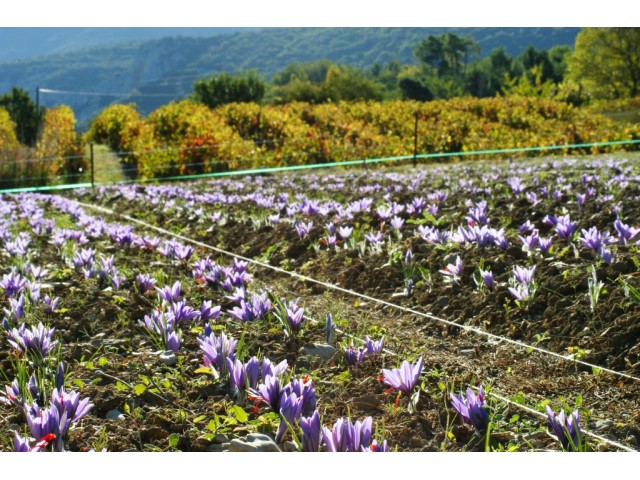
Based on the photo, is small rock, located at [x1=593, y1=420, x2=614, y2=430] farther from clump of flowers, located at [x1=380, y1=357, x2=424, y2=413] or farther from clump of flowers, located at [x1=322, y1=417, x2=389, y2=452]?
clump of flowers, located at [x1=322, y1=417, x2=389, y2=452]

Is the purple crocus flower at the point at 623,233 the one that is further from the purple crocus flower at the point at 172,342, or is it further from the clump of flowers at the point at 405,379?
the purple crocus flower at the point at 172,342

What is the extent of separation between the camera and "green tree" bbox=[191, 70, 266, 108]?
27.8 metres

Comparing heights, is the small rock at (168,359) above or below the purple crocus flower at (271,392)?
below

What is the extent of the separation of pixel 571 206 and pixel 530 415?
4.08 metres

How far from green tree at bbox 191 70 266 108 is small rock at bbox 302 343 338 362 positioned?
25.5 meters

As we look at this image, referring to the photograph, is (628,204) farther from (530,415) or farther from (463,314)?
(530,415)

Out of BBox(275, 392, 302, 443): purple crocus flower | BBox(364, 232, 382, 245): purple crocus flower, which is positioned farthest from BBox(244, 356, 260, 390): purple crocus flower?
BBox(364, 232, 382, 245): purple crocus flower

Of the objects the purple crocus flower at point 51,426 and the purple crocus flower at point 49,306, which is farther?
the purple crocus flower at point 49,306

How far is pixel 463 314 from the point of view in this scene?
3.78 metres

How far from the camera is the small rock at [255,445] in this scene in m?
2.04

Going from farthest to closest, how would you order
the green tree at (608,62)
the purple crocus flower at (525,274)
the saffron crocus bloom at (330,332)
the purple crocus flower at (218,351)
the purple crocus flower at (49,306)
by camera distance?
the green tree at (608,62) < the purple crocus flower at (525,274) < the purple crocus flower at (49,306) < the saffron crocus bloom at (330,332) < the purple crocus flower at (218,351)

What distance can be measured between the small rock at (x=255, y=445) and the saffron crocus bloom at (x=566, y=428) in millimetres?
812

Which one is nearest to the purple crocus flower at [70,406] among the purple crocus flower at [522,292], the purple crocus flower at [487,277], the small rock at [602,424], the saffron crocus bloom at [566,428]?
the saffron crocus bloom at [566,428]

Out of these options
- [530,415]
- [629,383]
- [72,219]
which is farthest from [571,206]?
[72,219]
